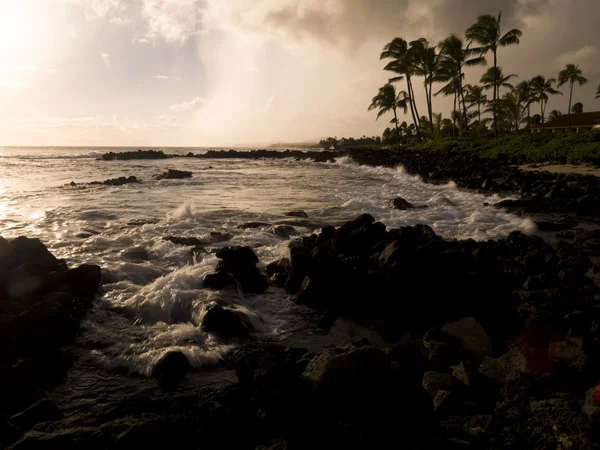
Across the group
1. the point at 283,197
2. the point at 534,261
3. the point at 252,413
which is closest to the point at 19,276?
the point at 252,413

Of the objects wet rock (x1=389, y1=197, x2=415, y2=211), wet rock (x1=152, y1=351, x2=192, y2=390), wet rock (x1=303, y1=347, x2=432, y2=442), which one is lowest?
wet rock (x1=152, y1=351, x2=192, y2=390)

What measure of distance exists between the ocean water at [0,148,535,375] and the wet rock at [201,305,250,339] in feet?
0.51

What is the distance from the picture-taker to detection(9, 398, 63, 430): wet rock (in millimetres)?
3082

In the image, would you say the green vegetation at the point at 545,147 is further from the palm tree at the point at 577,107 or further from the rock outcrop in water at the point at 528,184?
the palm tree at the point at 577,107

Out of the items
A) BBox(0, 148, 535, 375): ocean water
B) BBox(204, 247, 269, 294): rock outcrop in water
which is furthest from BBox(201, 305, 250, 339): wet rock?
BBox(204, 247, 269, 294): rock outcrop in water

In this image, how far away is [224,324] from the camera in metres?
5.07

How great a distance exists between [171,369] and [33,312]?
216 cm

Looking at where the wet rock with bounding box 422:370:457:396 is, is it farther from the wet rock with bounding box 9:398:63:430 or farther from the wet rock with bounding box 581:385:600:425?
the wet rock with bounding box 9:398:63:430

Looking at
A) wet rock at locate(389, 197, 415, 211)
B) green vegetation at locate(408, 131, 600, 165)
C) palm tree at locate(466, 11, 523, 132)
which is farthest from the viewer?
palm tree at locate(466, 11, 523, 132)

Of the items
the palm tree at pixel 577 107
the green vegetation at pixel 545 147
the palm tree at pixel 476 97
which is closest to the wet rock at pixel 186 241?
the green vegetation at pixel 545 147

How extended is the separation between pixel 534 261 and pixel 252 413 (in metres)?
5.95

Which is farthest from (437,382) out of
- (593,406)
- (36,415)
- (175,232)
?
(175,232)

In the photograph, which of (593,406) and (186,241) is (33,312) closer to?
(186,241)

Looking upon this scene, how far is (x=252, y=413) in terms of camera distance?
3.29m
